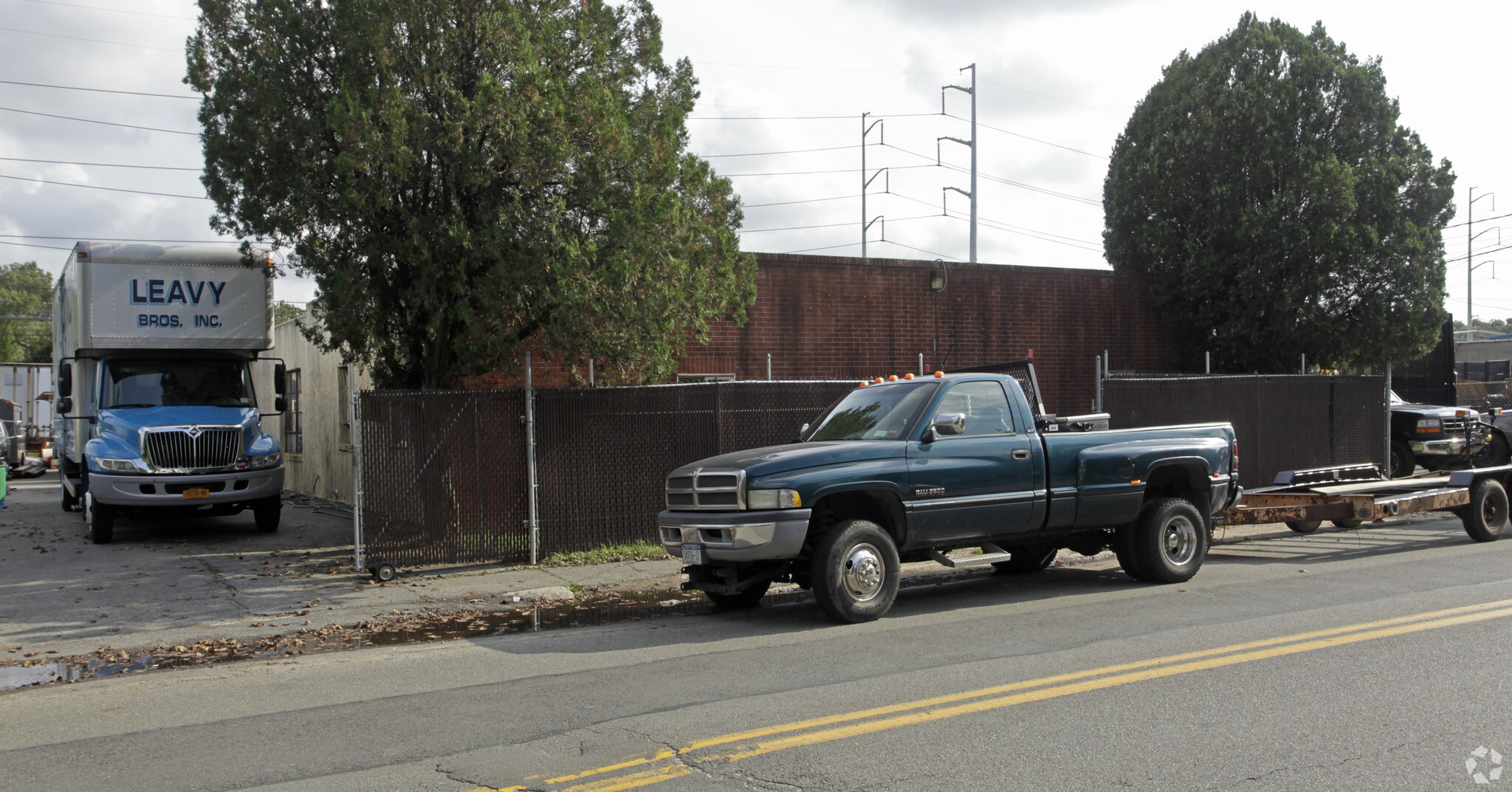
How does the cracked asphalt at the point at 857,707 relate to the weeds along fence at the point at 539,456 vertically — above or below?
below

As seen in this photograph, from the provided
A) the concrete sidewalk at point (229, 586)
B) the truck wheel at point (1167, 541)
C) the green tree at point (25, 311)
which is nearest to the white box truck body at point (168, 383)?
the concrete sidewalk at point (229, 586)

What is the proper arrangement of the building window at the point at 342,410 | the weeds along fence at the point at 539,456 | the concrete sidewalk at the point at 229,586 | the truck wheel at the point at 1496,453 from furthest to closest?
the building window at the point at 342,410, the truck wheel at the point at 1496,453, the weeds along fence at the point at 539,456, the concrete sidewalk at the point at 229,586

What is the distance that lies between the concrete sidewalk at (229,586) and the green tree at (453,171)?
270 centimetres

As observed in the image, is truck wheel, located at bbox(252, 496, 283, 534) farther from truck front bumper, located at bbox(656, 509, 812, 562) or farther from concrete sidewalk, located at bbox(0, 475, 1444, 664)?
truck front bumper, located at bbox(656, 509, 812, 562)

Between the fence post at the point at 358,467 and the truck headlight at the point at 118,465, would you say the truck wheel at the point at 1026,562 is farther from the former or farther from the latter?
the truck headlight at the point at 118,465

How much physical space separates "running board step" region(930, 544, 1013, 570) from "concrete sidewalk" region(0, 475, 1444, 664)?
32cm

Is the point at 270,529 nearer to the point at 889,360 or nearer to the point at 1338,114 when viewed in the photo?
the point at 889,360

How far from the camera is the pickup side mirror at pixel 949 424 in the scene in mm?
8852

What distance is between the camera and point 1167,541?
10453mm

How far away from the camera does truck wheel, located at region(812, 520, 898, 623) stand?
855cm

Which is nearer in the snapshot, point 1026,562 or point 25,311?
point 1026,562

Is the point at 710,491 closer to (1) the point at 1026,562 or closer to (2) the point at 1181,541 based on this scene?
(1) the point at 1026,562

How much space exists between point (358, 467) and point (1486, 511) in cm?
1339

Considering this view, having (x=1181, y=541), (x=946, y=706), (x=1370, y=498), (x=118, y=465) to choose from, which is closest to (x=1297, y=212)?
(x=1370, y=498)
